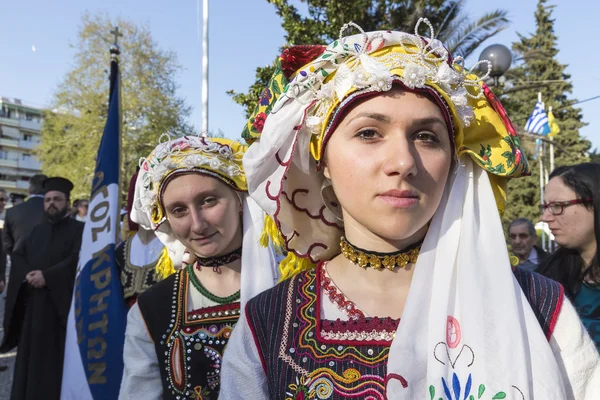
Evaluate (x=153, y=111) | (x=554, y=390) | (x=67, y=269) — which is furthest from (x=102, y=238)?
(x=153, y=111)

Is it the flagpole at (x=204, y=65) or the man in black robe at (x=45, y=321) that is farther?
the flagpole at (x=204, y=65)

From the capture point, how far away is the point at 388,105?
4.54 feet

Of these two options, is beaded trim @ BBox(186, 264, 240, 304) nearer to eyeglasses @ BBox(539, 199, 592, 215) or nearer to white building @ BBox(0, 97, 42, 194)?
eyeglasses @ BBox(539, 199, 592, 215)

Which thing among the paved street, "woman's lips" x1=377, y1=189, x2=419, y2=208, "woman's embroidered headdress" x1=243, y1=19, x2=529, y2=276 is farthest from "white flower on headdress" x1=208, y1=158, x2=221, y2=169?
the paved street

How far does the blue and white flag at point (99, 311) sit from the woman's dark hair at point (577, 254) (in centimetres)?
273

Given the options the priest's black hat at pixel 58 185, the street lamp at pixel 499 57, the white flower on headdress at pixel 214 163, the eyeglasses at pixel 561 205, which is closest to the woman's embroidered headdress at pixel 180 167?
the white flower on headdress at pixel 214 163

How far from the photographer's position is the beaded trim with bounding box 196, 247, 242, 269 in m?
2.48

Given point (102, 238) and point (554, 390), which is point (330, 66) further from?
point (102, 238)

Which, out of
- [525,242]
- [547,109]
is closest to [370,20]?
[525,242]

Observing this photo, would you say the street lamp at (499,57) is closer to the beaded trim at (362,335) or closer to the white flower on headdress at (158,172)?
the white flower on headdress at (158,172)

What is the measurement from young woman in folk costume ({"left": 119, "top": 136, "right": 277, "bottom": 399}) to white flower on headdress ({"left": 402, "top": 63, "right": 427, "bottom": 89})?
1136 millimetres

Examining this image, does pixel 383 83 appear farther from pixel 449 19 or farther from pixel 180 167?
pixel 449 19

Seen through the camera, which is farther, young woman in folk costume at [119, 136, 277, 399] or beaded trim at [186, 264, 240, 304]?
beaded trim at [186, 264, 240, 304]

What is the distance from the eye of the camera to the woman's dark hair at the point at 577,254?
279cm
